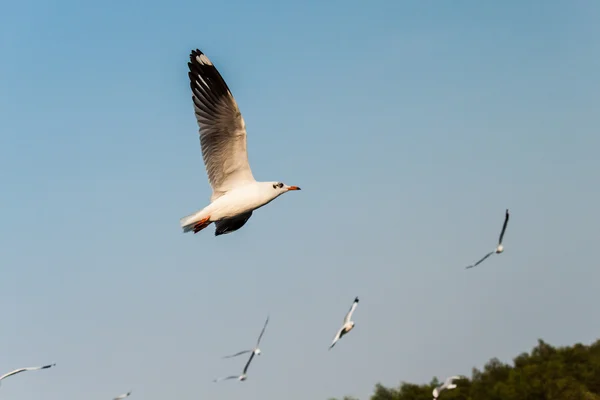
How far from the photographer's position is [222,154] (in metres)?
20.5

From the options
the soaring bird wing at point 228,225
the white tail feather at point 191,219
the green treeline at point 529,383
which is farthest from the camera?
the green treeline at point 529,383

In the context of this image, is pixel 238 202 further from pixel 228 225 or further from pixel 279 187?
pixel 228 225

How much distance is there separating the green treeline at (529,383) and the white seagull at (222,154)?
188 ft

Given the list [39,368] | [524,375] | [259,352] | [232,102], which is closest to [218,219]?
[232,102]

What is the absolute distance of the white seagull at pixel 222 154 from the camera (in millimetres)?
20234

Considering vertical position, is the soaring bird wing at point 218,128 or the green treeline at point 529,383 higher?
the green treeline at point 529,383

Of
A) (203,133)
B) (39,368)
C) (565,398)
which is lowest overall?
(39,368)

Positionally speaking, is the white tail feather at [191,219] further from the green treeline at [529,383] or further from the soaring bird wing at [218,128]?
the green treeline at [529,383]

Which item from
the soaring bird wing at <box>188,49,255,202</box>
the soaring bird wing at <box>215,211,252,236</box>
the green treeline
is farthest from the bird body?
the green treeline

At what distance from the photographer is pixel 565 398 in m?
75.6

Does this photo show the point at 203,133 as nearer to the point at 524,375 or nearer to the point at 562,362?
the point at 524,375

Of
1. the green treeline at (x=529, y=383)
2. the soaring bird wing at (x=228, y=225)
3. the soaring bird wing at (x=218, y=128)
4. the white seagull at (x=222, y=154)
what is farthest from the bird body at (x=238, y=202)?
the green treeline at (x=529, y=383)

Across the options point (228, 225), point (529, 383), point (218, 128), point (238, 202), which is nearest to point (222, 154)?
point (218, 128)

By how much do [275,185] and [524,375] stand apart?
2536 inches
